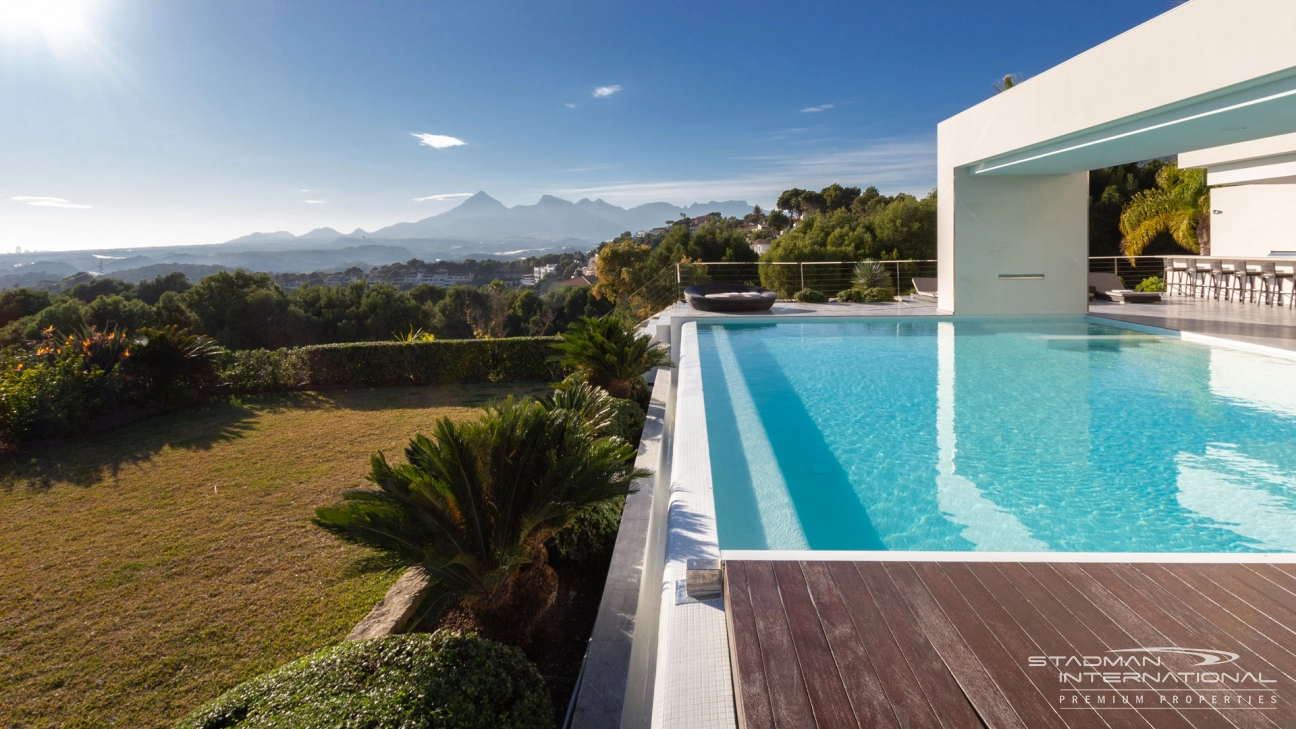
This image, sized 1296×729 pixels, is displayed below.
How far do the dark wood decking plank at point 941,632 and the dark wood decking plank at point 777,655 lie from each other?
35 centimetres

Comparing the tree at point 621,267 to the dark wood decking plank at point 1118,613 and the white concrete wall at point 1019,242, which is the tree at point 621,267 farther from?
the dark wood decking plank at point 1118,613

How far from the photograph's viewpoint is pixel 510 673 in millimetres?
2479

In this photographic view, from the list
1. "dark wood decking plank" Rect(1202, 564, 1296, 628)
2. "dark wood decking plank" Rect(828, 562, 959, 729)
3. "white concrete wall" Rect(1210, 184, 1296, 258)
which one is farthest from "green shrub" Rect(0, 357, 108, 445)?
"white concrete wall" Rect(1210, 184, 1296, 258)

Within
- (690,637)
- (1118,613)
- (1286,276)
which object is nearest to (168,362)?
(690,637)

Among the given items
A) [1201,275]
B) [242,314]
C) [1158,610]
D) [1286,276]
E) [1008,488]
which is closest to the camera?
[1158,610]

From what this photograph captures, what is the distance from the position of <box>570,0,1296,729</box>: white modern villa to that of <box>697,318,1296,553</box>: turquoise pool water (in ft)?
0.09

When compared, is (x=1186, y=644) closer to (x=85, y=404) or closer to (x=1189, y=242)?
(x=85, y=404)

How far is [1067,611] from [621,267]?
32.1 metres

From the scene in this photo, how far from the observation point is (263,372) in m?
11.2

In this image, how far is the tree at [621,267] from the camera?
3325 centimetres

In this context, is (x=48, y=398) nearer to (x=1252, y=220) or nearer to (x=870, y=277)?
(x=870, y=277)

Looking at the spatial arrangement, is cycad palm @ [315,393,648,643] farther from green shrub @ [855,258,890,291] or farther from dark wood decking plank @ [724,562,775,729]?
green shrub @ [855,258,890,291]

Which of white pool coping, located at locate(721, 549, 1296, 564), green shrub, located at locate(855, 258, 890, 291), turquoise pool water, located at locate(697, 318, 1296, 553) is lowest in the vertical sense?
turquoise pool water, located at locate(697, 318, 1296, 553)

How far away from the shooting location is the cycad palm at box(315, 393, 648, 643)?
2873mm
